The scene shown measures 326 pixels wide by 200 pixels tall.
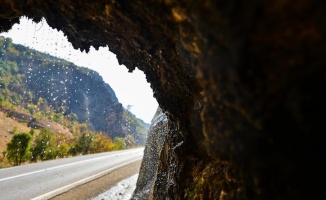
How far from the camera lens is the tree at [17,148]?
14.6 meters

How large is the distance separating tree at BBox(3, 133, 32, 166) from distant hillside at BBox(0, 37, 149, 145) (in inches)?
1893

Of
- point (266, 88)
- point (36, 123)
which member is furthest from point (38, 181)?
point (36, 123)

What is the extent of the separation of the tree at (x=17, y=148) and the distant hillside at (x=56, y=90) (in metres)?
48.1

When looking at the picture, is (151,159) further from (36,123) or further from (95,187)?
(36,123)

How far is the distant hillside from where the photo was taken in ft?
227

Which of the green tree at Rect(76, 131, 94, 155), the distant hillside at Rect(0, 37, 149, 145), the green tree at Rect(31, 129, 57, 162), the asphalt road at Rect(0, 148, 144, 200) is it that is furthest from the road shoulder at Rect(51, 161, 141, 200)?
the distant hillside at Rect(0, 37, 149, 145)

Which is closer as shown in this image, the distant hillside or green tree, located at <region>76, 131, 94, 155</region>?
green tree, located at <region>76, 131, 94, 155</region>

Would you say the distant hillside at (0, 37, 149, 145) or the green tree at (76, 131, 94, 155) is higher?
the distant hillside at (0, 37, 149, 145)

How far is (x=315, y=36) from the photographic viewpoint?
111 centimetres

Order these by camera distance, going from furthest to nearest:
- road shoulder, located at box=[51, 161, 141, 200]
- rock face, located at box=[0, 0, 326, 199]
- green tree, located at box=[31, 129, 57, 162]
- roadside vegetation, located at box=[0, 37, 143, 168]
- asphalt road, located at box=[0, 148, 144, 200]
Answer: roadside vegetation, located at box=[0, 37, 143, 168]
green tree, located at box=[31, 129, 57, 162]
road shoulder, located at box=[51, 161, 141, 200]
asphalt road, located at box=[0, 148, 144, 200]
rock face, located at box=[0, 0, 326, 199]

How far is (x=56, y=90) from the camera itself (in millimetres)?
82812

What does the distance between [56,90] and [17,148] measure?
72.0 meters

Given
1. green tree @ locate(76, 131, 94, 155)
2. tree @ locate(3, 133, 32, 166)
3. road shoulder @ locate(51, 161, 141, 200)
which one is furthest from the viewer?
green tree @ locate(76, 131, 94, 155)

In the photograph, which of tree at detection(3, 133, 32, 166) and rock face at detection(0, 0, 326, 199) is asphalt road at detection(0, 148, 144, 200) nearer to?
tree at detection(3, 133, 32, 166)
